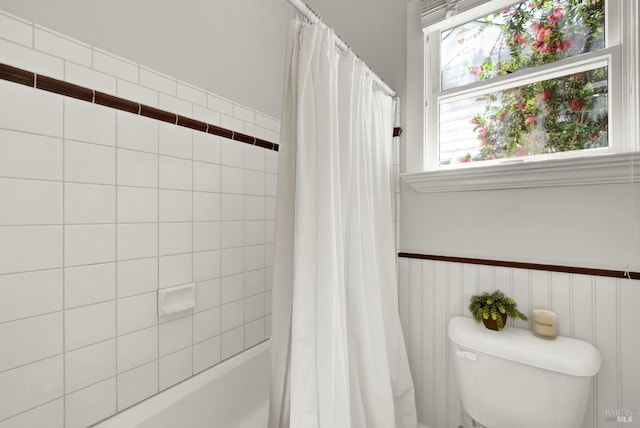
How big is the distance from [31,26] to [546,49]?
1900 millimetres

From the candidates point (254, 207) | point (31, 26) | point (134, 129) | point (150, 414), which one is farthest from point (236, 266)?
point (31, 26)

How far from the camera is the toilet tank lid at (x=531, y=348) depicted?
0.91 meters

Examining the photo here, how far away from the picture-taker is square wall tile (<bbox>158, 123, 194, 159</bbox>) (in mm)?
1172

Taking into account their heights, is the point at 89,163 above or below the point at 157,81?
below

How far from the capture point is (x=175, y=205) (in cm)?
122

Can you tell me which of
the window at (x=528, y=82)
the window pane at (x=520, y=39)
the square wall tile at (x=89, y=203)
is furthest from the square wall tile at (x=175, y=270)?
the window pane at (x=520, y=39)

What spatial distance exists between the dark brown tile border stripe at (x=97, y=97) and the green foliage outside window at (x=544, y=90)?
130 centimetres

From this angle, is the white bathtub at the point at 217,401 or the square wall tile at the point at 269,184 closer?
the white bathtub at the point at 217,401

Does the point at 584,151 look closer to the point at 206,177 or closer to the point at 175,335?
the point at 206,177

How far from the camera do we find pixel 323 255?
2.82 feet

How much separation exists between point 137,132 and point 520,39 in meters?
1.69

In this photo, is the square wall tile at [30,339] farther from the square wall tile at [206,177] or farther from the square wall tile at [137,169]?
the square wall tile at [206,177]

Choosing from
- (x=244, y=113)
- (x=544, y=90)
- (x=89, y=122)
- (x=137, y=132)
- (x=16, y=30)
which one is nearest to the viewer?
(x=16, y=30)

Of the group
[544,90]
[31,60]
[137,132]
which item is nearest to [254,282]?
[137,132]
